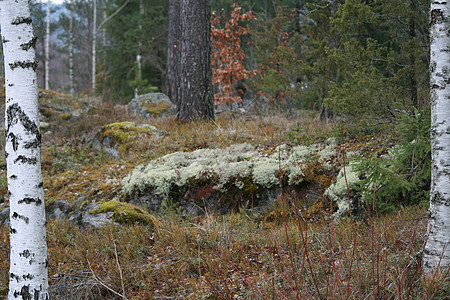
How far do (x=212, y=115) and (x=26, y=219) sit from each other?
218 inches

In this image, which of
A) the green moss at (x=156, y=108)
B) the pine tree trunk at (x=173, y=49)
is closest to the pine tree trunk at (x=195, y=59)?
the green moss at (x=156, y=108)

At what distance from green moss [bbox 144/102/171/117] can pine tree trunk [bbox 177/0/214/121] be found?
3081mm

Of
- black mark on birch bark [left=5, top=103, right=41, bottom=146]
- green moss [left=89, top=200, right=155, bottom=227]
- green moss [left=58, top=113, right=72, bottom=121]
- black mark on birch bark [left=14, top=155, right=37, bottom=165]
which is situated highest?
black mark on birch bark [left=5, top=103, right=41, bottom=146]

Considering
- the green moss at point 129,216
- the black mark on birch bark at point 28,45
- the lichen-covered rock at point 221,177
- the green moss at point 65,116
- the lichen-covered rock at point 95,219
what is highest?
the black mark on birch bark at point 28,45

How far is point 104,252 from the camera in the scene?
3.32 metres

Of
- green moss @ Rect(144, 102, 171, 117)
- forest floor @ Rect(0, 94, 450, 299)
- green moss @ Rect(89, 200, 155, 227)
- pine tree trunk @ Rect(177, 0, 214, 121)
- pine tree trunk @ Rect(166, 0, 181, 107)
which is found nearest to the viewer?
forest floor @ Rect(0, 94, 450, 299)

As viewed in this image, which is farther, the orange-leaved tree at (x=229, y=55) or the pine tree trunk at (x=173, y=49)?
the pine tree trunk at (x=173, y=49)

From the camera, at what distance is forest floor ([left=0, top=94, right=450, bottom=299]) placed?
7.18ft

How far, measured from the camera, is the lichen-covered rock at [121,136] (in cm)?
693

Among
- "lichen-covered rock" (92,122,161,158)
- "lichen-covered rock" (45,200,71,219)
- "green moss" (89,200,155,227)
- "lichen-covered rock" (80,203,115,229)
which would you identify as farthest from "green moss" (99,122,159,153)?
"green moss" (89,200,155,227)

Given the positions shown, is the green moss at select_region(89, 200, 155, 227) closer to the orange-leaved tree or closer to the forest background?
the forest background

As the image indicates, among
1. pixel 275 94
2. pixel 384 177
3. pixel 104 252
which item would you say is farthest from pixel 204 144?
pixel 275 94

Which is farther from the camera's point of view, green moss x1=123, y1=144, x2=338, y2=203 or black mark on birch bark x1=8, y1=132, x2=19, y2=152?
green moss x1=123, y1=144, x2=338, y2=203

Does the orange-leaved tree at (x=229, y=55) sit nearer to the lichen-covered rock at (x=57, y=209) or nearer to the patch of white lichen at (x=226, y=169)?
the patch of white lichen at (x=226, y=169)
